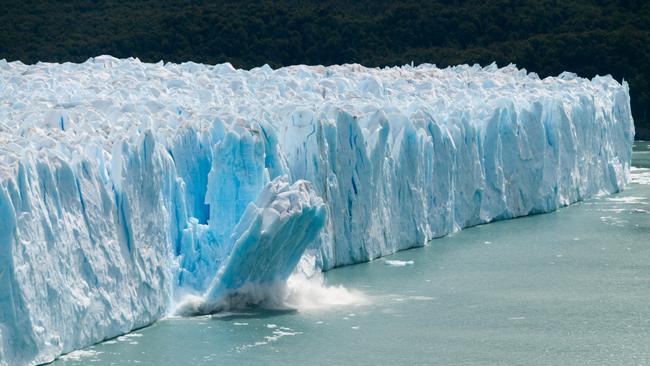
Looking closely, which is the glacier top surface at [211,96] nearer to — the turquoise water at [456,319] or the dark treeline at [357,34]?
the turquoise water at [456,319]

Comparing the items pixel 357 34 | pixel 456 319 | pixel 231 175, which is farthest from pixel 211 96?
pixel 357 34

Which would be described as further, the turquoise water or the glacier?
the turquoise water

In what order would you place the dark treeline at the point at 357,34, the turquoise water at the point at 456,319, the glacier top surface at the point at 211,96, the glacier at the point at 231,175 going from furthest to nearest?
the dark treeline at the point at 357,34
the glacier top surface at the point at 211,96
the turquoise water at the point at 456,319
the glacier at the point at 231,175

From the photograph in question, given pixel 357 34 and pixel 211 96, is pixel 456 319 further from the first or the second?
pixel 357 34

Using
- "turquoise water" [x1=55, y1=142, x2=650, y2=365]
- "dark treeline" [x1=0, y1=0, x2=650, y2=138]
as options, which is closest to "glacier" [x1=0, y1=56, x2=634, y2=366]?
"turquoise water" [x1=55, y1=142, x2=650, y2=365]

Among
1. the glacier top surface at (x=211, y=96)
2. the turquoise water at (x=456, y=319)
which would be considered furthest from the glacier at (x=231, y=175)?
the turquoise water at (x=456, y=319)

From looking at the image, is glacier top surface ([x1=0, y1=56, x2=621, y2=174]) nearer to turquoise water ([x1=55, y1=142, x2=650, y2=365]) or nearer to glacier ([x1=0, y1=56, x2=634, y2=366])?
glacier ([x1=0, y1=56, x2=634, y2=366])
